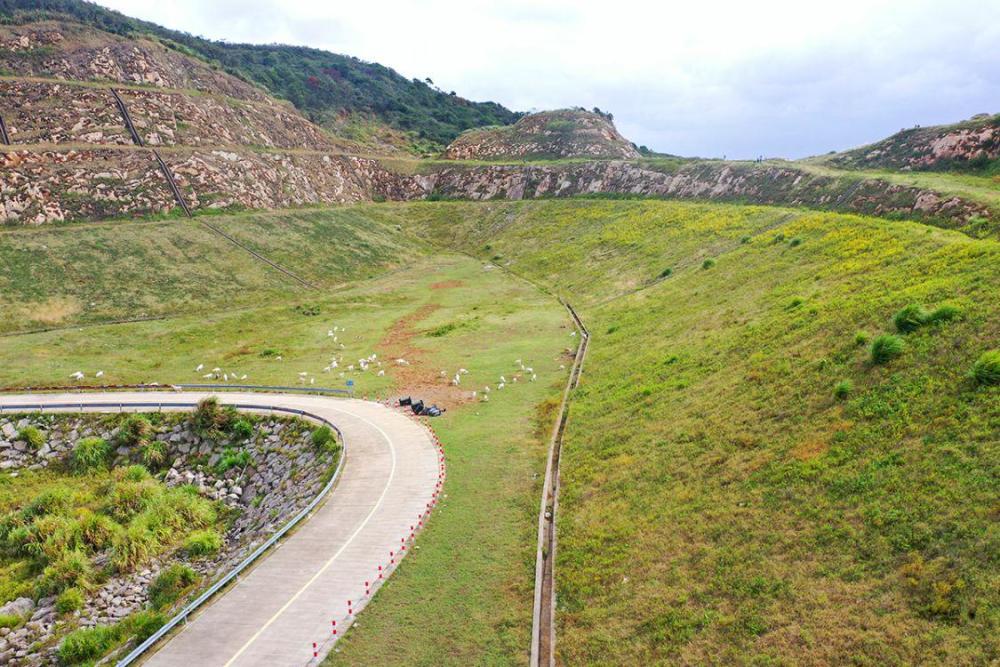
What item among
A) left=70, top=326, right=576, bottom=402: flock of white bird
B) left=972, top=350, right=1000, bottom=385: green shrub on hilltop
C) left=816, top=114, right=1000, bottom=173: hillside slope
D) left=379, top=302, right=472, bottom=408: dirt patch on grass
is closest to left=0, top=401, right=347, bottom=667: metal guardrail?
left=70, top=326, right=576, bottom=402: flock of white bird

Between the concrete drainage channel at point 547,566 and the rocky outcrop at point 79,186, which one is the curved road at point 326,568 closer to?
the concrete drainage channel at point 547,566

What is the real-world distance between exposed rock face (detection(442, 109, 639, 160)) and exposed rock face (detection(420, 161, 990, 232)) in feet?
37.0

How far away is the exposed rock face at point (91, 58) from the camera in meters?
86.3

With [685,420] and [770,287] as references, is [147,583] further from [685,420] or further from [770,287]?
[770,287]

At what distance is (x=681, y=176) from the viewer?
3570 inches

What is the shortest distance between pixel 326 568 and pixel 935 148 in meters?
70.9

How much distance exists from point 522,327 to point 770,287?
21998mm

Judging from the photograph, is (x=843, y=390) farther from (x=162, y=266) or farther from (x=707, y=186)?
(x=162, y=266)

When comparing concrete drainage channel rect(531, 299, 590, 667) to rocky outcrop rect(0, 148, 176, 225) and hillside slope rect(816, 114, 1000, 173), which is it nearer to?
hillside slope rect(816, 114, 1000, 173)

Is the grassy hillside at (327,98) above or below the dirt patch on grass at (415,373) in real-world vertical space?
above

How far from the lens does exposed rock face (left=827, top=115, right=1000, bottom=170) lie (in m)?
51.2

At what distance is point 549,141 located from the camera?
125000 millimetres

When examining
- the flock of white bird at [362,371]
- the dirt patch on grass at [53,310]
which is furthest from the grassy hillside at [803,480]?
the dirt patch on grass at [53,310]

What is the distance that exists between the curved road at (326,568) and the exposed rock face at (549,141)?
103127mm
